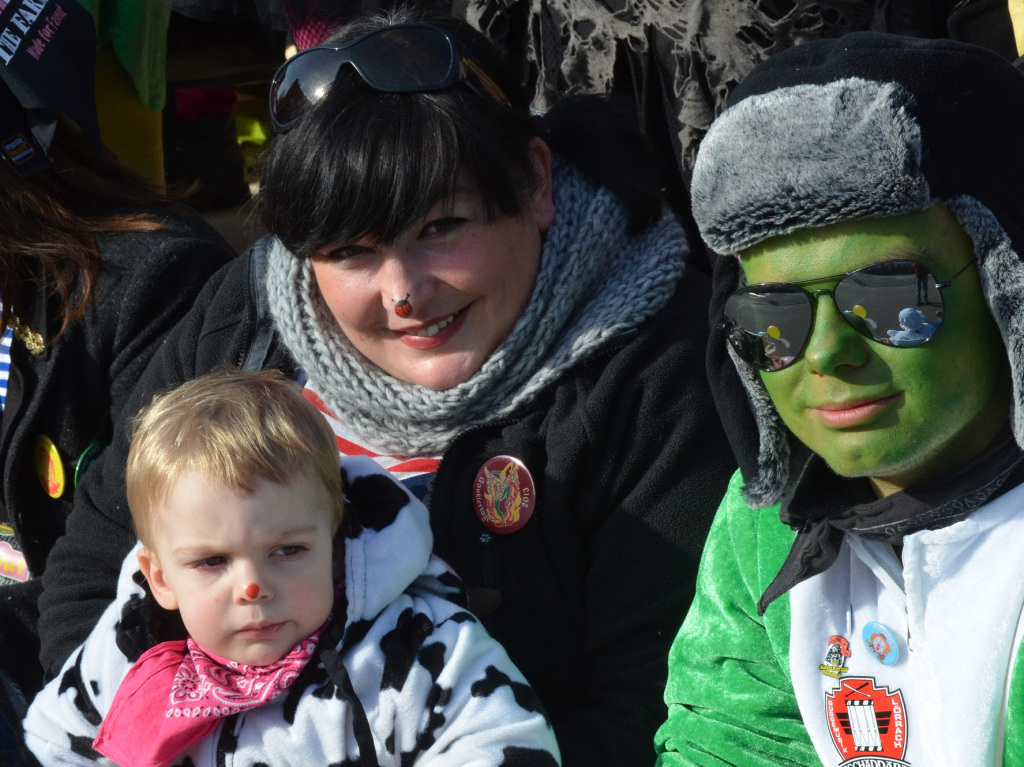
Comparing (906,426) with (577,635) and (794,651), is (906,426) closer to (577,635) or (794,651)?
(794,651)

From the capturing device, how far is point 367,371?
2.47 m

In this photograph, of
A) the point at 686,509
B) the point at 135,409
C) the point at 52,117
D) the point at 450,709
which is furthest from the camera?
the point at 52,117

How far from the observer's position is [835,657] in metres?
1.77

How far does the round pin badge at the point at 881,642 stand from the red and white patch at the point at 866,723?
0.04m

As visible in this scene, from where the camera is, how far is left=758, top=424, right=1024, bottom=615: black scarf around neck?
5.39 feet

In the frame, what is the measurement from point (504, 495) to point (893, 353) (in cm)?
88

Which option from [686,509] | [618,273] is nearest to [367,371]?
[618,273]

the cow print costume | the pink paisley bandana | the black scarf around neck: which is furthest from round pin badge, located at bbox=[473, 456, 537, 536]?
the black scarf around neck

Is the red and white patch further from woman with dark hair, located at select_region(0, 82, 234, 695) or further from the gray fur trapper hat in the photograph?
woman with dark hair, located at select_region(0, 82, 234, 695)

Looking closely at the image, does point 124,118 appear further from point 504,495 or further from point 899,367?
point 899,367

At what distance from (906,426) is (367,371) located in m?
1.14

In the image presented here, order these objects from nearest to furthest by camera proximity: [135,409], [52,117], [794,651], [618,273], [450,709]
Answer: [794,651] → [450,709] → [618,273] → [135,409] → [52,117]

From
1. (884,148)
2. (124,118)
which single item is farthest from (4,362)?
(884,148)

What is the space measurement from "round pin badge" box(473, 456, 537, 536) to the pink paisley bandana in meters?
0.40
